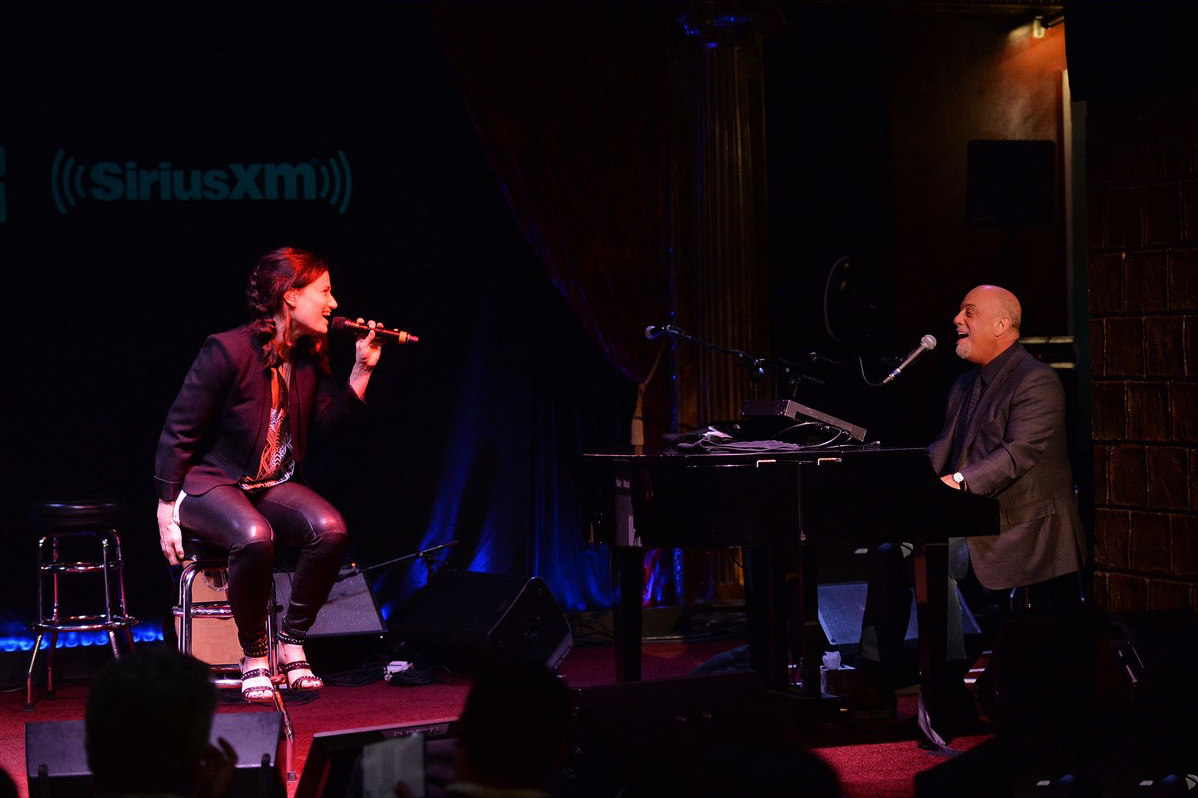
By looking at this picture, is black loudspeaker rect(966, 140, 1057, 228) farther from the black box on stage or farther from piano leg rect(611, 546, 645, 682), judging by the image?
the black box on stage

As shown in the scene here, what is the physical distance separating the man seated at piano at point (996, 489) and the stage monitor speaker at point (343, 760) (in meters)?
2.00

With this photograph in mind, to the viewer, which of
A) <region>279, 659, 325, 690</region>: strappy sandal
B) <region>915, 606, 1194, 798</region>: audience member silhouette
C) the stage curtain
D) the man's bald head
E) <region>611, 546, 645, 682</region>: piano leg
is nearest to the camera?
<region>915, 606, 1194, 798</region>: audience member silhouette

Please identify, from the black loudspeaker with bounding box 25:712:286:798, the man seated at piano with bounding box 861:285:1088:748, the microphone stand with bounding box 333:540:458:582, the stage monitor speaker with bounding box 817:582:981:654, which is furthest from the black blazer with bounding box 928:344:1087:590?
the black loudspeaker with bounding box 25:712:286:798

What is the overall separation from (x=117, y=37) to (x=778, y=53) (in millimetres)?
3344

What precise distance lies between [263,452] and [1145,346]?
3.41 metres

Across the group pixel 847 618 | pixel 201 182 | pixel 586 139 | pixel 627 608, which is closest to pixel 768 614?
pixel 627 608

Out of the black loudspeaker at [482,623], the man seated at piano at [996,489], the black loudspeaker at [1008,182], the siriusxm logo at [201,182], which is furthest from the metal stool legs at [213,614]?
the black loudspeaker at [1008,182]

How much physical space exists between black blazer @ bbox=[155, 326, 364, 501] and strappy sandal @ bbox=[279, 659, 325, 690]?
711 millimetres

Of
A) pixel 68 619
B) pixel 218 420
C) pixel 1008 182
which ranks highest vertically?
pixel 1008 182

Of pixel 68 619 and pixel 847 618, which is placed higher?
pixel 68 619

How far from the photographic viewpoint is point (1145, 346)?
5.04 m

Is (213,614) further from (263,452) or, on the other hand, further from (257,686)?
(263,452)

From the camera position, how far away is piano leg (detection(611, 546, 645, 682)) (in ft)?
14.7

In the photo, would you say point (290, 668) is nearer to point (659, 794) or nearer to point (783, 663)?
point (783, 663)
